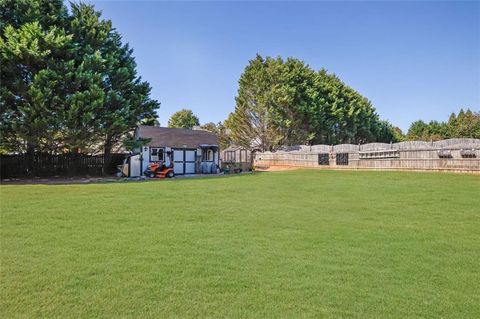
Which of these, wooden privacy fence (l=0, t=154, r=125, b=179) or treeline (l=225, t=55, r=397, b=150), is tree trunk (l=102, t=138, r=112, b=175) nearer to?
wooden privacy fence (l=0, t=154, r=125, b=179)

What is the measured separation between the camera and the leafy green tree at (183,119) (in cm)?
5529

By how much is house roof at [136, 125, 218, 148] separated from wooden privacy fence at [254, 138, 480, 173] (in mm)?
8492

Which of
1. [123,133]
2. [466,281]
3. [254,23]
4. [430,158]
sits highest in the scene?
[254,23]

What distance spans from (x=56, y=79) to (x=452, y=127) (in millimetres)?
45927

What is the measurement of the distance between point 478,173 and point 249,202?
1388 centimetres

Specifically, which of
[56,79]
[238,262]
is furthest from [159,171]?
[238,262]

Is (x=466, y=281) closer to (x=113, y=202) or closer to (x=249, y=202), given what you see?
(x=249, y=202)

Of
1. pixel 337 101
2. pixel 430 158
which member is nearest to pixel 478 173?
pixel 430 158

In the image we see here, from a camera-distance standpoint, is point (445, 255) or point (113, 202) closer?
point (445, 255)

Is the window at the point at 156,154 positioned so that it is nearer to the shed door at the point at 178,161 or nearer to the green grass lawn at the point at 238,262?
the shed door at the point at 178,161

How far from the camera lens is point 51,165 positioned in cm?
1861

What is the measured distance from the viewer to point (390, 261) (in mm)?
4109

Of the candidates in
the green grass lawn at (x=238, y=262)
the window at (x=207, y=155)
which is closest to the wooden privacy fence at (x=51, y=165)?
the window at (x=207, y=155)

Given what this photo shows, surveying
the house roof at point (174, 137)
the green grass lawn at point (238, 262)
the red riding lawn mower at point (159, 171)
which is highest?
the house roof at point (174, 137)
